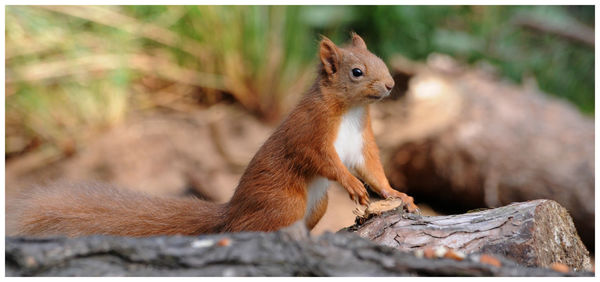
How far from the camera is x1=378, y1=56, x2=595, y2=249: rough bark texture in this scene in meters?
4.93

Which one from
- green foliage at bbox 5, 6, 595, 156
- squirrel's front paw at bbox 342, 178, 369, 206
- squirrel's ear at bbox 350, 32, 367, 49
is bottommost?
squirrel's front paw at bbox 342, 178, 369, 206

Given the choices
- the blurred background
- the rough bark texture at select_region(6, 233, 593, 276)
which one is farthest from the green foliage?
the rough bark texture at select_region(6, 233, 593, 276)

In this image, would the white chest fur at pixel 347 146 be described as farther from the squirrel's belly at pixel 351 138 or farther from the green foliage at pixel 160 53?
the green foliage at pixel 160 53

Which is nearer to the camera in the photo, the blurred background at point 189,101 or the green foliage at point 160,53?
the blurred background at point 189,101

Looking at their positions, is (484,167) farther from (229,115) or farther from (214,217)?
(214,217)

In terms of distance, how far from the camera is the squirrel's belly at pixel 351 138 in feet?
8.74

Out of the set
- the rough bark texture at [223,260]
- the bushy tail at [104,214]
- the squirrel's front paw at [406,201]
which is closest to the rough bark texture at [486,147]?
the squirrel's front paw at [406,201]

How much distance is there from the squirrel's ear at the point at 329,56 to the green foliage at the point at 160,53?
255cm

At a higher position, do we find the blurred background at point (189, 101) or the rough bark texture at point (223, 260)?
the blurred background at point (189, 101)

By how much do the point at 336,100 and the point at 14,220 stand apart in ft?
4.37

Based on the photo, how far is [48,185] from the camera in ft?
9.17

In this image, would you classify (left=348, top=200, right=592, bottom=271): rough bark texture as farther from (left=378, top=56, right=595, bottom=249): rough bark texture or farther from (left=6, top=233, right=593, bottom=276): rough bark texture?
(left=378, top=56, right=595, bottom=249): rough bark texture

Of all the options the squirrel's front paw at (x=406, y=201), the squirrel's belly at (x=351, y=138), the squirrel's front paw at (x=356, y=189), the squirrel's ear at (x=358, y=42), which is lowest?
the squirrel's front paw at (x=406, y=201)

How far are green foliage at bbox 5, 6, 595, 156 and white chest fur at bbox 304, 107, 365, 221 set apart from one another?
2.62 meters
